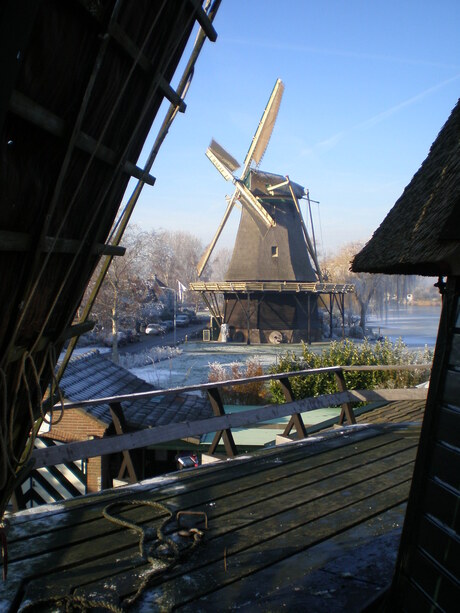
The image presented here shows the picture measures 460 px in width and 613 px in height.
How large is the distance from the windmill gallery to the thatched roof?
36847mm

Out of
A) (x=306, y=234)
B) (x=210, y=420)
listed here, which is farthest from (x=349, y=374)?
(x=306, y=234)

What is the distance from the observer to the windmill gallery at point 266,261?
41.3m

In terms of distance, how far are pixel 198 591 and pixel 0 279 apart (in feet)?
7.16

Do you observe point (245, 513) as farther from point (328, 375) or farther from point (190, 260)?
point (190, 260)

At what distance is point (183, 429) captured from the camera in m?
5.67

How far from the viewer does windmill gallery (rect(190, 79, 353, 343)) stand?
41.3 metres

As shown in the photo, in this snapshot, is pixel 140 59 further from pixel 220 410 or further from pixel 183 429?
pixel 220 410

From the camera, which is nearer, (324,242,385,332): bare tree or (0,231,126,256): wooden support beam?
(0,231,126,256): wooden support beam

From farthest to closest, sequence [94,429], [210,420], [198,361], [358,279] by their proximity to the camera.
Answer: [358,279]
[198,361]
[94,429]
[210,420]

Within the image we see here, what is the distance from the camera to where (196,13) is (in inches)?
117

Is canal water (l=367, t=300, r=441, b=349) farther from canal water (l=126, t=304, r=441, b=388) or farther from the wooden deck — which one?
the wooden deck

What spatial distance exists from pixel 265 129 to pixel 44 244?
4146 cm

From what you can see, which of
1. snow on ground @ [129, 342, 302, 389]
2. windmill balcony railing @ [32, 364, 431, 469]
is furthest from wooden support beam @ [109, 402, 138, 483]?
snow on ground @ [129, 342, 302, 389]

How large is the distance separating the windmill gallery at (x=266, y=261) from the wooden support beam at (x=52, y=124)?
3770 cm
